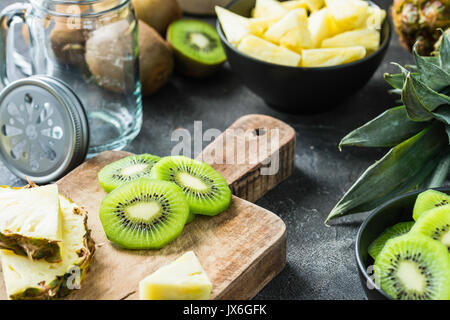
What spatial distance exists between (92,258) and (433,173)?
0.72m

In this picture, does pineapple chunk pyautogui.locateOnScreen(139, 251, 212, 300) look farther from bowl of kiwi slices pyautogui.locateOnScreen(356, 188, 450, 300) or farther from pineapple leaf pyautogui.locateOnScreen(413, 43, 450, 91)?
pineapple leaf pyautogui.locateOnScreen(413, 43, 450, 91)

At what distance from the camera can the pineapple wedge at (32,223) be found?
1012 millimetres

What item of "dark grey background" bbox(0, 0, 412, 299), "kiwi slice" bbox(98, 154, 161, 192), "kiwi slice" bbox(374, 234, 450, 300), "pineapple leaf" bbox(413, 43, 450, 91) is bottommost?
"dark grey background" bbox(0, 0, 412, 299)

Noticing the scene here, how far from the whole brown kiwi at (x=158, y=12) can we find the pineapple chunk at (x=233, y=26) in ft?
1.00

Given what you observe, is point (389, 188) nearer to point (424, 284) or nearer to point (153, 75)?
point (424, 284)

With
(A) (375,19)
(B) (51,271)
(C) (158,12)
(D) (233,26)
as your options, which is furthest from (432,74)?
(C) (158,12)

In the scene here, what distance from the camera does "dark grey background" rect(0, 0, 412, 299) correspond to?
3.90 feet

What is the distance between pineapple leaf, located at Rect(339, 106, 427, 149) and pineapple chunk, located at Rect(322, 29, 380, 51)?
363 mm

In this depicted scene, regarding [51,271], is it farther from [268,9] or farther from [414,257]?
[268,9]

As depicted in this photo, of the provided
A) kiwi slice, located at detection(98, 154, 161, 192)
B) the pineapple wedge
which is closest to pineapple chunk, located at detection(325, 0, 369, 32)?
kiwi slice, located at detection(98, 154, 161, 192)

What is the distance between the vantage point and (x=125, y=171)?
1.30 metres

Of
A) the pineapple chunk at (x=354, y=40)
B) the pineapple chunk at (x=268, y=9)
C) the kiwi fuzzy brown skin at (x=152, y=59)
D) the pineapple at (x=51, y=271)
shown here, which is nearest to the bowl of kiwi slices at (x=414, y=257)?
the pineapple at (x=51, y=271)

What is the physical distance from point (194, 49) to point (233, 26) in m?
0.28

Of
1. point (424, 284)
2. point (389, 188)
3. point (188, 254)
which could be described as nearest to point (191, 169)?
point (188, 254)
